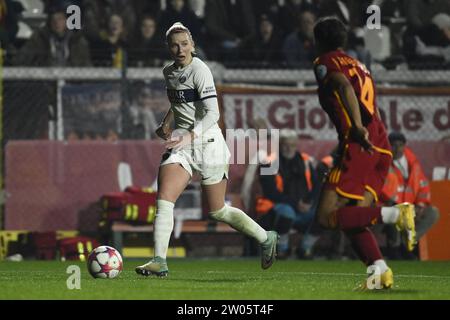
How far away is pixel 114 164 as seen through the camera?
15094 millimetres

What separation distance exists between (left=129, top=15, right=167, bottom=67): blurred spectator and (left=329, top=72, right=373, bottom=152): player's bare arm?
8.04 metres

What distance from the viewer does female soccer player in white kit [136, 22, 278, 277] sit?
934cm

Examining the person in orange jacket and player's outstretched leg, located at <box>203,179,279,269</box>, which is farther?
the person in orange jacket

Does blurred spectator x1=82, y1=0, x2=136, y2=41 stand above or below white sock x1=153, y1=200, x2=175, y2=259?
above

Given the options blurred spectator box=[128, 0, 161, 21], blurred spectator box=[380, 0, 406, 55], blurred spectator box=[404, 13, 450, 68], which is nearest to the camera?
blurred spectator box=[404, 13, 450, 68]

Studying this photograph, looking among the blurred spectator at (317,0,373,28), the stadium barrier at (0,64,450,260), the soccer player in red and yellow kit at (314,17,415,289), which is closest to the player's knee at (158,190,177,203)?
the soccer player in red and yellow kit at (314,17,415,289)

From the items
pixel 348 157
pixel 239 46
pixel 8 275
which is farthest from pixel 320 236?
pixel 348 157

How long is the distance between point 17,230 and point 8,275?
462 centimetres

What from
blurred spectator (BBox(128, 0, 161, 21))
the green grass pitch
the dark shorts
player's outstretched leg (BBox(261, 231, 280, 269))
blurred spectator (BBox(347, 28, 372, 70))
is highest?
blurred spectator (BBox(128, 0, 161, 21))

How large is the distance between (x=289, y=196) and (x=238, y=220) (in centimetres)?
503

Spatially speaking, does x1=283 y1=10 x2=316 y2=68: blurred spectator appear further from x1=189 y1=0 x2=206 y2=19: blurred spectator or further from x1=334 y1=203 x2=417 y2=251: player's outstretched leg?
x1=334 y1=203 x2=417 y2=251: player's outstretched leg

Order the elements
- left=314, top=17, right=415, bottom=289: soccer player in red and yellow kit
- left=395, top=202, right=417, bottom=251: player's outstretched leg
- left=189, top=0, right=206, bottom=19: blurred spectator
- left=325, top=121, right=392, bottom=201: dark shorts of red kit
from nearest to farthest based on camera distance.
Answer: left=395, top=202, right=417, bottom=251: player's outstretched leg, left=314, top=17, right=415, bottom=289: soccer player in red and yellow kit, left=325, top=121, right=392, bottom=201: dark shorts of red kit, left=189, top=0, right=206, bottom=19: blurred spectator

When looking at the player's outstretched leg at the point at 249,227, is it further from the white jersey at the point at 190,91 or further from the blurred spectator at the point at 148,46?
the blurred spectator at the point at 148,46

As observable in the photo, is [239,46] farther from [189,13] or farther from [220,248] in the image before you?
[220,248]
